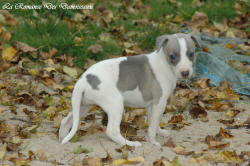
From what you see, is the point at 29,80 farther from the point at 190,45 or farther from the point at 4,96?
the point at 190,45

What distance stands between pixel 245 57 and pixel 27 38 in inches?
122

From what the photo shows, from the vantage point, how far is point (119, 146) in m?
3.46

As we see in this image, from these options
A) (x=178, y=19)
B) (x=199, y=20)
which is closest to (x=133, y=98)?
(x=178, y=19)

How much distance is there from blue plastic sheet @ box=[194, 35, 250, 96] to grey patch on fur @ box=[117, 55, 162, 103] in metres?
1.82

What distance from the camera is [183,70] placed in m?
3.27

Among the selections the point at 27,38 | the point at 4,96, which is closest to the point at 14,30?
the point at 27,38

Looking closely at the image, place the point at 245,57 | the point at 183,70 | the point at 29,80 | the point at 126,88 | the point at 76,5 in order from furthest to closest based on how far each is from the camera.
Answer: the point at 76,5 → the point at 245,57 → the point at 29,80 → the point at 126,88 → the point at 183,70

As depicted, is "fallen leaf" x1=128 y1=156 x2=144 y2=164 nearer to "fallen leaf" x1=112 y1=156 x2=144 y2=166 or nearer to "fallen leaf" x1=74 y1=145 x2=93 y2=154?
"fallen leaf" x1=112 y1=156 x2=144 y2=166

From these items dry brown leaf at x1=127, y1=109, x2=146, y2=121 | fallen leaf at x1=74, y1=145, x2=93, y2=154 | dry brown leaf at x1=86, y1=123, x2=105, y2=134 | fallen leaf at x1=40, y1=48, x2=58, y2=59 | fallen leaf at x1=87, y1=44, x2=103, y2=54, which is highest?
fallen leaf at x1=87, y1=44, x2=103, y2=54

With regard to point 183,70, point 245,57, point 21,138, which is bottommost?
point 21,138

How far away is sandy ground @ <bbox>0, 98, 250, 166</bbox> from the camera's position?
3.18 metres

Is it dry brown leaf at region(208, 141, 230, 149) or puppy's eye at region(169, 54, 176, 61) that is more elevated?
puppy's eye at region(169, 54, 176, 61)

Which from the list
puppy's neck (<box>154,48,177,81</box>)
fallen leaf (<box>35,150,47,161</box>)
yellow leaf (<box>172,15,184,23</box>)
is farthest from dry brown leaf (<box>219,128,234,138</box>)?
yellow leaf (<box>172,15,184,23</box>)

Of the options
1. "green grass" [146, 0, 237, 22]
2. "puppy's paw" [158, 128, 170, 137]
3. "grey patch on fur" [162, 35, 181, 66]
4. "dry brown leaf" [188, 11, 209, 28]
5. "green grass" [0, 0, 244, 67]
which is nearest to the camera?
"grey patch on fur" [162, 35, 181, 66]
